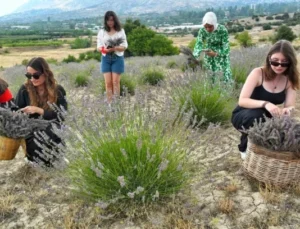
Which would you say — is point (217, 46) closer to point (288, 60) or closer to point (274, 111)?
point (288, 60)

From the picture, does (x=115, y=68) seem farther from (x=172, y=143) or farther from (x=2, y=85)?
(x=172, y=143)

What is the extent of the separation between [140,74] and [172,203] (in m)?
5.93

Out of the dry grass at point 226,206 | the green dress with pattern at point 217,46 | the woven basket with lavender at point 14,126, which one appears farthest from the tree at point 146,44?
the dry grass at point 226,206

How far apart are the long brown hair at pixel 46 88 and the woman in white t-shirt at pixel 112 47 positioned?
6.25ft

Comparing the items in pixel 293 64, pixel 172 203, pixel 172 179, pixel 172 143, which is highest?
pixel 293 64

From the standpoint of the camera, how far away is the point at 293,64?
121 inches

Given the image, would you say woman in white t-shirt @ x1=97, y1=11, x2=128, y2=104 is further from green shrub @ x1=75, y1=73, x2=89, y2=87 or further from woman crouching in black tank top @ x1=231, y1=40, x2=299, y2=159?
green shrub @ x1=75, y1=73, x2=89, y2=87

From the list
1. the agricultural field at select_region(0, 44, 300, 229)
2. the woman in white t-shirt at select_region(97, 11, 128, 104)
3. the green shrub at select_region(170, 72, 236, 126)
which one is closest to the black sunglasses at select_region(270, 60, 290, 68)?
the agricultural field at select_region(0, 44, 300, 229)

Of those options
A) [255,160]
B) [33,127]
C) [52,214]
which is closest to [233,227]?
[255,160]

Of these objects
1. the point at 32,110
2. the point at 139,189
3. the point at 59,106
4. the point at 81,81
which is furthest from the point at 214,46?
the point at 81,81

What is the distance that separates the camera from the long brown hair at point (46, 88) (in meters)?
3.39

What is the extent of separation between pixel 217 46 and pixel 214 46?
4 cm

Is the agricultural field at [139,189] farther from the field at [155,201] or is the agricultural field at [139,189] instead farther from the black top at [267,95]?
the black top at [267,95]

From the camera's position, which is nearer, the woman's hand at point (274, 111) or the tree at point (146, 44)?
the woman's hand at point (274, 111)
